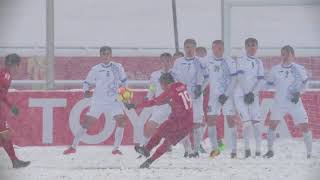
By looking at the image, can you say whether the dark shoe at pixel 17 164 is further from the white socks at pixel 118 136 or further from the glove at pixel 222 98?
the glove at pixel 222 98

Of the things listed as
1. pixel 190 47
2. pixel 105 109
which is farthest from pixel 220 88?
pixel 105 109

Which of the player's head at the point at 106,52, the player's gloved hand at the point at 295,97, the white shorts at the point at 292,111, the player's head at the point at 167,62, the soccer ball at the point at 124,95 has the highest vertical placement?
the player's head at the point at 106,52

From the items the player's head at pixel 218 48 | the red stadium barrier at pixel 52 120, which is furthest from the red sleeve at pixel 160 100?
the red stadium barrier at pixel 52 120

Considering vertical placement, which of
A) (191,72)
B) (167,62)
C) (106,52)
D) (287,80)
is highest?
(106,52)

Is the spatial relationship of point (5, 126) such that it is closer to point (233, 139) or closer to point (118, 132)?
point (118, 132)

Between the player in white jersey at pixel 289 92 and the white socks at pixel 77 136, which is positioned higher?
the player in white jersey at pixel 289 92

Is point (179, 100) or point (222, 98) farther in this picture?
point (222, 98)

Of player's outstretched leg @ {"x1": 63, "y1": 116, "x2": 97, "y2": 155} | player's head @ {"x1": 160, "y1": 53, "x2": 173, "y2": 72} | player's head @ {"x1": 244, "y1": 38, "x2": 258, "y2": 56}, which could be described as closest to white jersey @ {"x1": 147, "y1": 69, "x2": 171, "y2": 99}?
player's head @ {"x1": 160, "y1": 53, "x2": 173, "y2": 72}

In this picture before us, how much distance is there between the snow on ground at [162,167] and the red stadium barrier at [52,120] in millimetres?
628

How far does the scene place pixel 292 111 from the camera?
30.9 feet

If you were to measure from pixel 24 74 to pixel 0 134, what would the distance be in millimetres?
4977

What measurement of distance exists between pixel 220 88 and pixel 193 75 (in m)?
0.37

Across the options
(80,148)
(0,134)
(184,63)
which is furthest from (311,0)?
(0,134)

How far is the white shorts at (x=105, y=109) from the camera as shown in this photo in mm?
9930
